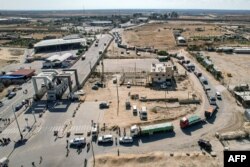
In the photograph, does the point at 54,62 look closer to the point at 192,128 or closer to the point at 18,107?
the point at 18,107

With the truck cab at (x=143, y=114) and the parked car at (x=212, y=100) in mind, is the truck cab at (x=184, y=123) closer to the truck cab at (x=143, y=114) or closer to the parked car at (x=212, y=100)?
the truck cab at (x=143, y=114)

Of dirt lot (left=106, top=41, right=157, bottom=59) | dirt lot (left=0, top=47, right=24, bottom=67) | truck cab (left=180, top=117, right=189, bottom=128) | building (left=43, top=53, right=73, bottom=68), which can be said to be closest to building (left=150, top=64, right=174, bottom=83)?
truck cab (left=180, top=117, right=189, bottom=128)

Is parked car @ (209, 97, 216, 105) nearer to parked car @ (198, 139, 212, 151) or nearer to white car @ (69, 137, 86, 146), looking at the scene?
parked car @ (198, 139, 212, 151)


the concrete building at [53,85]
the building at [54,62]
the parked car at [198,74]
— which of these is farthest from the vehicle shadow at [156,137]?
the building at [54,62]

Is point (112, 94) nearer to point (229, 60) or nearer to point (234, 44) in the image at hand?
point (229, 60)

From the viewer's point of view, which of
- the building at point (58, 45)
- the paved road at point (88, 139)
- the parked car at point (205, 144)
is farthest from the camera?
the building at point (58, 45)

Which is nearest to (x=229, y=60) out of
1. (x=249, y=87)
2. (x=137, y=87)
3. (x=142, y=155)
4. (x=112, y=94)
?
(x=249, y=87)
